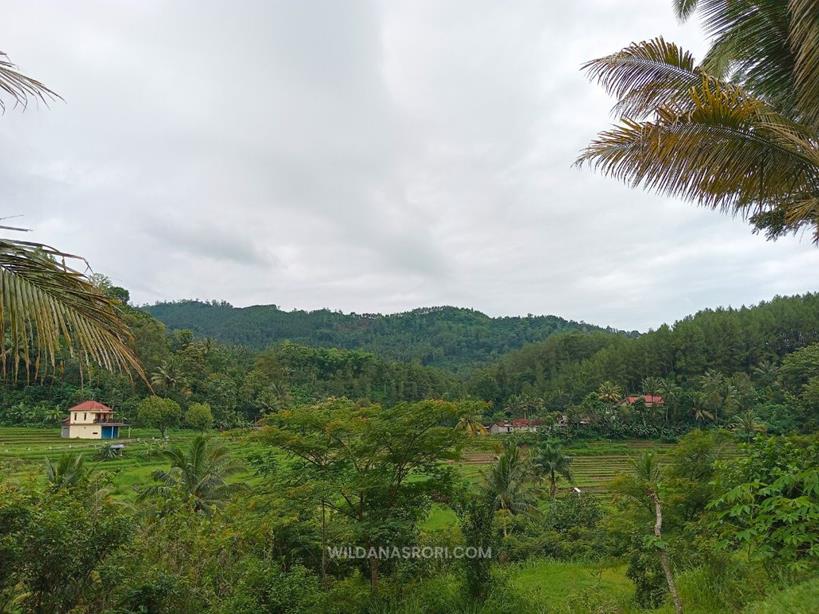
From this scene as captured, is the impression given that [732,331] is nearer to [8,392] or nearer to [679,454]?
[679,454]

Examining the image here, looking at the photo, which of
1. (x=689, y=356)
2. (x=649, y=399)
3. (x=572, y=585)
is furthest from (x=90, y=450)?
(x=689, y=356)

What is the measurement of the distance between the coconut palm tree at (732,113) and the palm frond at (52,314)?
3.63 m

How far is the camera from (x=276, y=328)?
13712 cm

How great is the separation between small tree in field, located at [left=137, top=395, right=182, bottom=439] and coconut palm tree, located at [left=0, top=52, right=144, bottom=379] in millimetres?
39468

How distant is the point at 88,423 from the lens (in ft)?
121

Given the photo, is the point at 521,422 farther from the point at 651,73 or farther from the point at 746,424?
the point at 651,73

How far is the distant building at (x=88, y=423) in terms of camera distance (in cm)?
3625

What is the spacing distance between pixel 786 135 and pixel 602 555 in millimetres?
16818

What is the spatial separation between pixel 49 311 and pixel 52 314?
0.06 feet

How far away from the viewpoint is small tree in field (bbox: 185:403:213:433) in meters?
42.1

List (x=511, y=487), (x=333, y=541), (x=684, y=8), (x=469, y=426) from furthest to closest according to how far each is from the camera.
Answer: (x=511, y=487), (x=469, y=426), (x=333, y=541), (x=684, y=8)

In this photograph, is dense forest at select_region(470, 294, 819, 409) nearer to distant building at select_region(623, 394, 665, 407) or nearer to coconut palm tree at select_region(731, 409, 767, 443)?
distant building at select_region(623, 394, 665, 407)

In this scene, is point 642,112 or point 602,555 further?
point 602,555

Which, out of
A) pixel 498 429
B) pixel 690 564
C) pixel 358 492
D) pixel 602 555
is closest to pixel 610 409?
pixel 498 429
